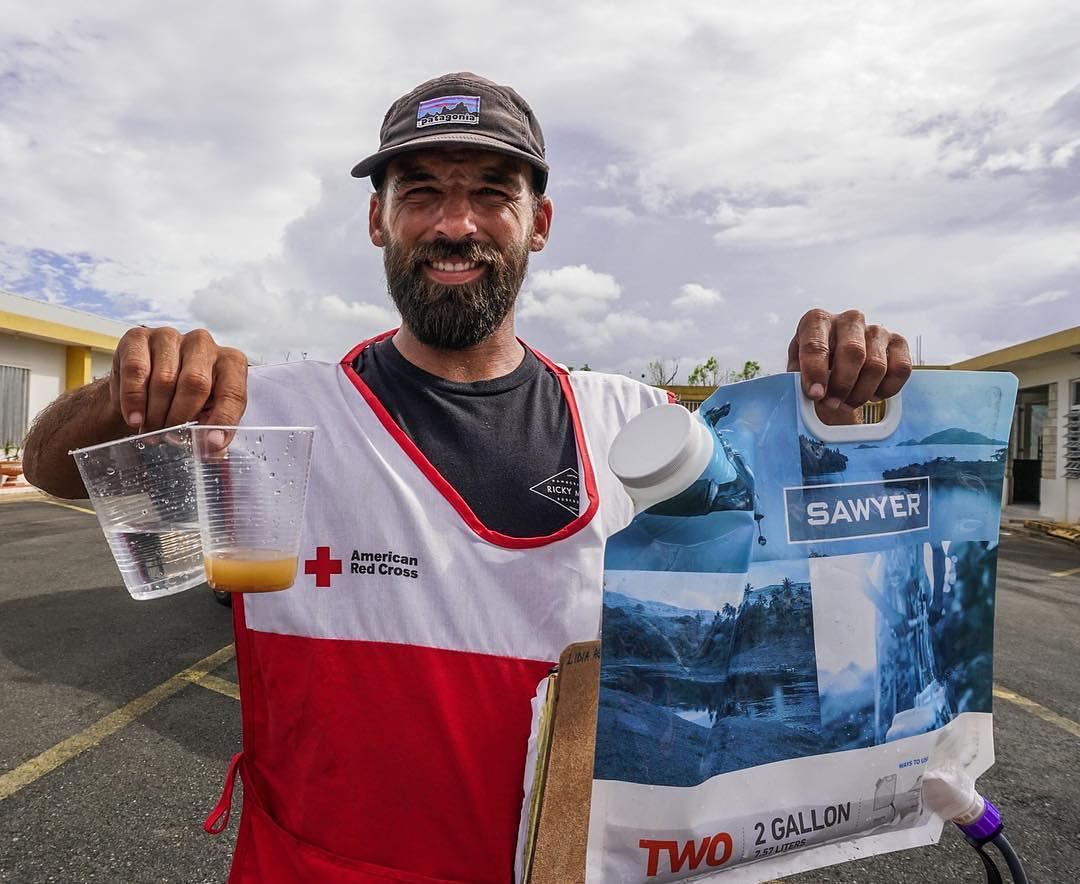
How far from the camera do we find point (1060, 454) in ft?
51.6

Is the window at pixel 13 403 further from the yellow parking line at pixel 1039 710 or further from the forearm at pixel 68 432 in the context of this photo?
the yellow parking line at pixel 1039 710

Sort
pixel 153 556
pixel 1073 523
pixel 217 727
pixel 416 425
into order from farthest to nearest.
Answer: pixel 1073 523, pixel 217 727, pixel 416 425, pixel 153 556

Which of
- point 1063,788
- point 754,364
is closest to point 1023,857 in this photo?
point 1063,788

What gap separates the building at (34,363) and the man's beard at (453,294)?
18994mm

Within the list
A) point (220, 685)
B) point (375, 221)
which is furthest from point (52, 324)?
point (375, 221)

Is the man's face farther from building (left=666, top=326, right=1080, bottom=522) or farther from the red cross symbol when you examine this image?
building (left=666, top=326, right=1080, bottom=522)

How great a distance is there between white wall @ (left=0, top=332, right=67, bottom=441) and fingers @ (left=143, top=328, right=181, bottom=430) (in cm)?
2068

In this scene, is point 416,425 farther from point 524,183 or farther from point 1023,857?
point 1023,857

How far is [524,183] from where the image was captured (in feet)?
5.32

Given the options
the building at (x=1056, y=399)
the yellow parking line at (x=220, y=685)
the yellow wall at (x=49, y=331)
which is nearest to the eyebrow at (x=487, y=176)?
the yellow parking line at (x=220, y=685)

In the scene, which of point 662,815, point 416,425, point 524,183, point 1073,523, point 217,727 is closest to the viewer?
point 662,815

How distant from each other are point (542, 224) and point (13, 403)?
21.6 m

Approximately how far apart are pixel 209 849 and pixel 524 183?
2.72m

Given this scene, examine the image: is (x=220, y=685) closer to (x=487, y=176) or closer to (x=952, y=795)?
(x=487, y=176)
